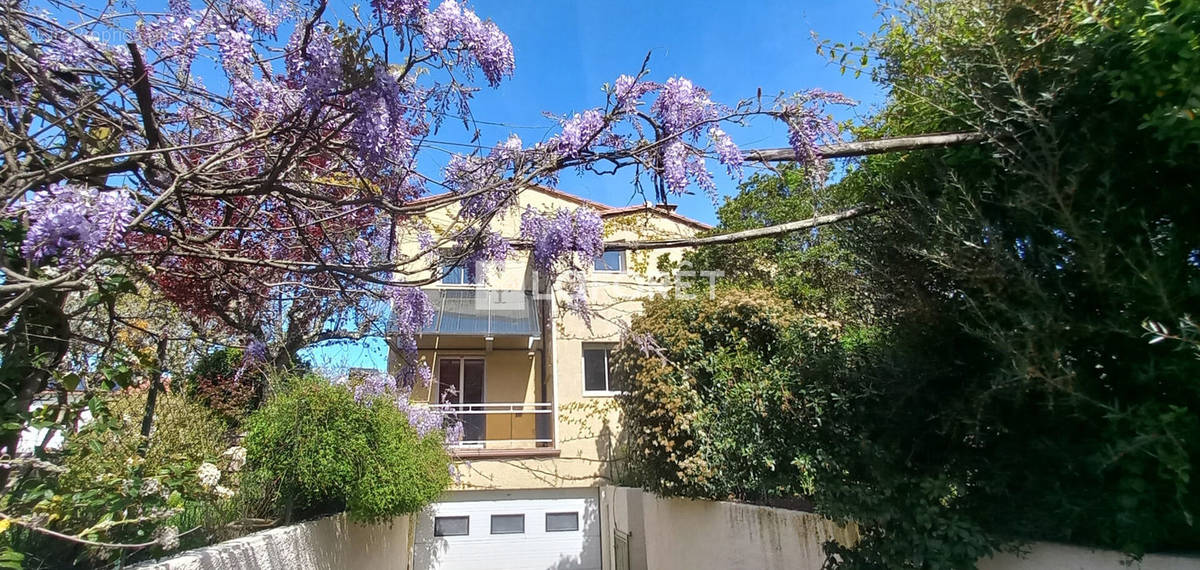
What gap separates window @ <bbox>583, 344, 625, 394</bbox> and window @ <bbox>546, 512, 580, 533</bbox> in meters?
2.51

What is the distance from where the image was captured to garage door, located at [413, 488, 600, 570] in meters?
12.3

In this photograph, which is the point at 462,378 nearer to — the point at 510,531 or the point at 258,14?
the point at 510,531

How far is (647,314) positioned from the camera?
32.7 ft

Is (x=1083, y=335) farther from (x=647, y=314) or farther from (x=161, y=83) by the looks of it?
(x=647, y=314)

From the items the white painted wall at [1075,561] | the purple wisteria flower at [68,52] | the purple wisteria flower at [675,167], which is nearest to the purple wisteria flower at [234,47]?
the purple wisteria flower at [68,52]

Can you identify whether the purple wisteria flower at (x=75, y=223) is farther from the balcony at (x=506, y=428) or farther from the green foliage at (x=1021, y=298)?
→ the balcony at (x=506, y=428)

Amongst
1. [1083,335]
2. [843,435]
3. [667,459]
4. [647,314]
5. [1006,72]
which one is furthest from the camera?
[647,314]

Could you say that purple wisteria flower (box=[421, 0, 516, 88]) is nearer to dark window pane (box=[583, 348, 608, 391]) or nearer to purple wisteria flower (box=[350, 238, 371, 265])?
purple wisteria flower (box=[350, 238, 371, 265])

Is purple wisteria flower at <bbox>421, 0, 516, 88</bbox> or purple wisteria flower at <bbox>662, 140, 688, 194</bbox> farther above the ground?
purple wisteria flower at <bbox>421, 0, 516, 88</bbox>

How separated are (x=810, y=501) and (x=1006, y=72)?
4518mm

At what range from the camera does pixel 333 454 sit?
696 centimetres

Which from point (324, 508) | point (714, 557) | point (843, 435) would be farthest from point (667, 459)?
point (324, 508)

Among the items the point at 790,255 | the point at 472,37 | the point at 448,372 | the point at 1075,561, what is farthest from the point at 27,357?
the point at 448,372

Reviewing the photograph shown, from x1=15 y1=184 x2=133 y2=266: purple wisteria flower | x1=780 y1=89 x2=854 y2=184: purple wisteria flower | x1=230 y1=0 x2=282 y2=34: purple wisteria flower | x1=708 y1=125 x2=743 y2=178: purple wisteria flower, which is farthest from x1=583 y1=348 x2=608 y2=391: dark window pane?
x1=15 y1=184 x2=133 y2=266: purple wisteria flower
